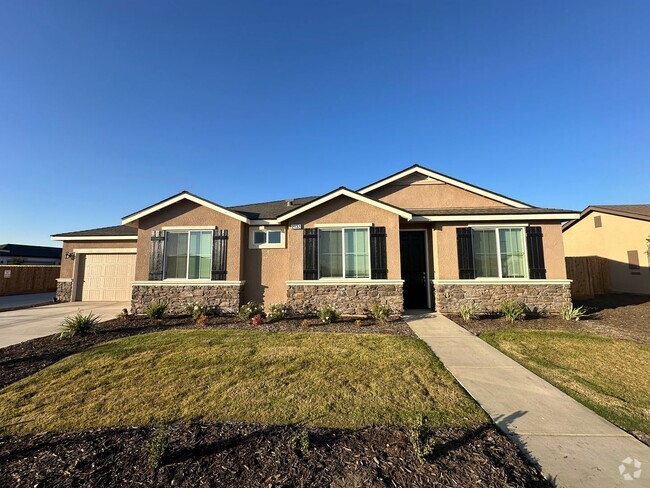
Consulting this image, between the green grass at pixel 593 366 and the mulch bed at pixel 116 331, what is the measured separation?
96.4 inches

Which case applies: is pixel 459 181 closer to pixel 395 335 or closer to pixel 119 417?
pixel 395 335

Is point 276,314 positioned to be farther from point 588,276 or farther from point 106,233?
point 588,276

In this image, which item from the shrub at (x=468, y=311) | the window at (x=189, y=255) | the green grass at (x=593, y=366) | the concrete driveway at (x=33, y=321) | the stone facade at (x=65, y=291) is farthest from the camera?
the stone facade at (x=65, y=291)

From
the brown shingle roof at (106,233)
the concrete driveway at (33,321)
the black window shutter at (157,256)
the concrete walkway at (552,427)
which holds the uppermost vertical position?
the brown shingle roof at (106,233)

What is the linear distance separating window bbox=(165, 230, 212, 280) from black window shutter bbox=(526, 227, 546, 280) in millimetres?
10640

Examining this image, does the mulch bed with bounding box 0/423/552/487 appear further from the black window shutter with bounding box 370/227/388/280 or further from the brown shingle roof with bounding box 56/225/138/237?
the brown shingle roof with bounding box 56/225/138/237

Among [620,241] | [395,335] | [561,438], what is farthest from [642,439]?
[620,241]

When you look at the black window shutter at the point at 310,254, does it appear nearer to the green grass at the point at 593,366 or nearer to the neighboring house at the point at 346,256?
the neighboring house at the point at 346,256

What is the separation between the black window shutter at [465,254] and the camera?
32.3ft

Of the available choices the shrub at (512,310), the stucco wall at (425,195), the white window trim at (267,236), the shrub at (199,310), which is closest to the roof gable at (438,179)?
the stucco wall at (425,195)

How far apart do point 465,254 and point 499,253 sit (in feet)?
3.77

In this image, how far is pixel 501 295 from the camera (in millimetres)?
9664

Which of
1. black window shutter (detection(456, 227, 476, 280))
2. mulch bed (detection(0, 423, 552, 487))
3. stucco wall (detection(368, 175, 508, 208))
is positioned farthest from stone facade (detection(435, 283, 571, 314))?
mulch bed (detection(0, 423, 552, 487))

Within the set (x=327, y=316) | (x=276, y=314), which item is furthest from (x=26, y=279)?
(x=327, y=316)
